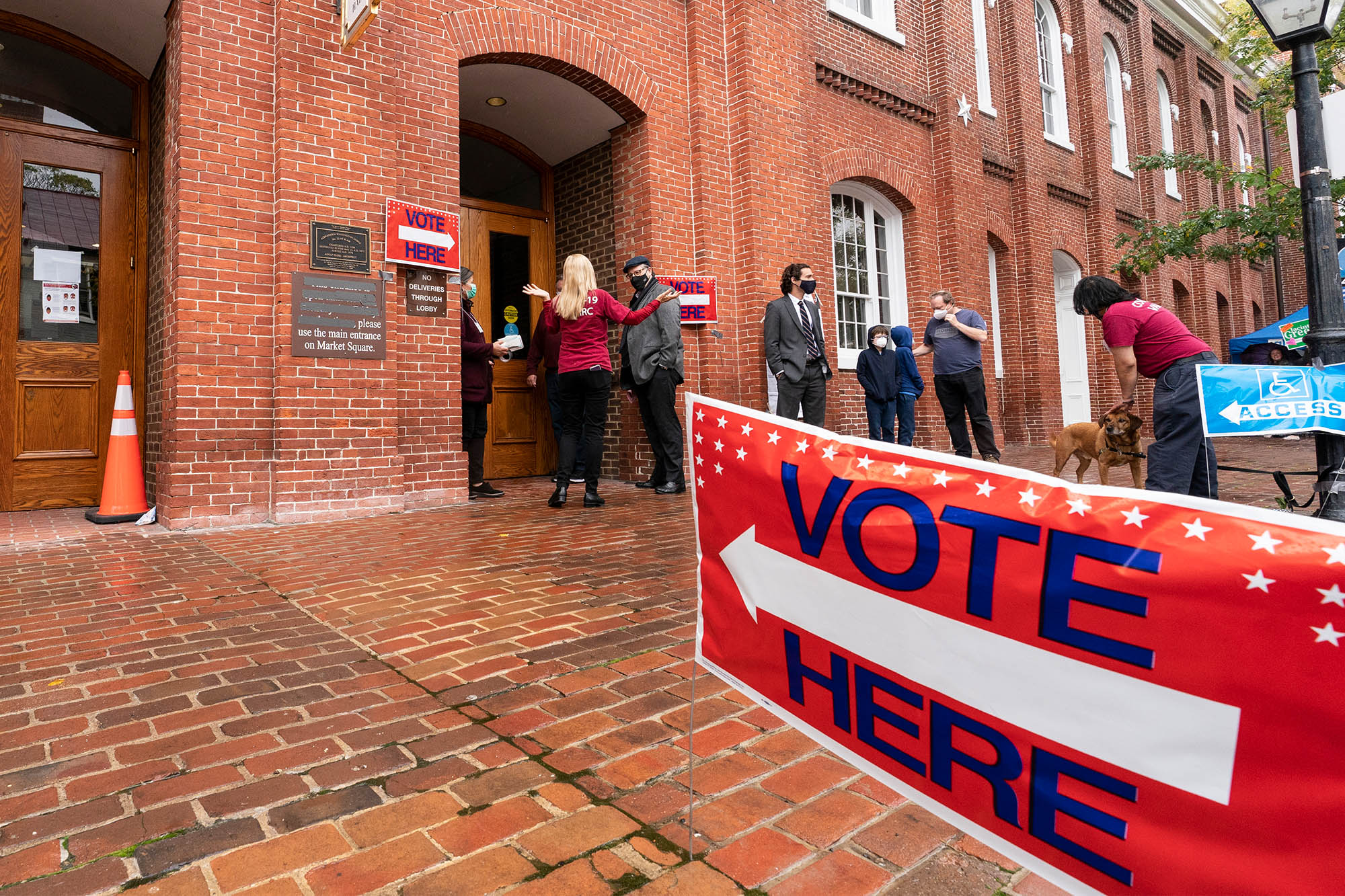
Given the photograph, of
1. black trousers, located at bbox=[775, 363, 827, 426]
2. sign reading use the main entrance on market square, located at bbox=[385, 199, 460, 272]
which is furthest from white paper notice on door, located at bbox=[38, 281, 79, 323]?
black trousers, located at bbox=[775, 363, 827, 426]

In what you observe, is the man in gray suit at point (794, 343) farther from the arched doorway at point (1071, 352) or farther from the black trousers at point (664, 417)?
the arched doorway at point (1071, 352)

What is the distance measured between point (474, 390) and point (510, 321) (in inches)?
77.7

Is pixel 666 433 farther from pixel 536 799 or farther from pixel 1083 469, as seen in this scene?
pixel 536 799

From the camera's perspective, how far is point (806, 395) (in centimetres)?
795

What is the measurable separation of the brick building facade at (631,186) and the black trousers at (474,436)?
481 mm

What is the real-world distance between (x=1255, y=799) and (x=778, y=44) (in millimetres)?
9816

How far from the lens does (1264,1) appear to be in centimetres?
452

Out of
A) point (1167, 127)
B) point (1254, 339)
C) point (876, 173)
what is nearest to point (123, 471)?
point (876, 173)

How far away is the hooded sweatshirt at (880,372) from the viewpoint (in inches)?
355

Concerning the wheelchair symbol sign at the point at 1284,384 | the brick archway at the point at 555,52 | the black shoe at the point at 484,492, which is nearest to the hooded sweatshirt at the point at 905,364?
the brick archway at the point at 555,52

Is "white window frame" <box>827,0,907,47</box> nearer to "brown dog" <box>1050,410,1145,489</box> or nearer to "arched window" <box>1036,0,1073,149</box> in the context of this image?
"arched window" <box>1036,0,1073,149</box>

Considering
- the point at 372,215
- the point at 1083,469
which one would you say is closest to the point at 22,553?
the point at 372,215

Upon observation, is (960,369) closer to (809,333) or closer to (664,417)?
(809,333)

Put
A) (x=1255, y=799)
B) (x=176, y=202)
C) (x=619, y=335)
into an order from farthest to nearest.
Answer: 1. (x=619, y=335)
2. (x=176, y=202)
3. (x=1255, y=799)
